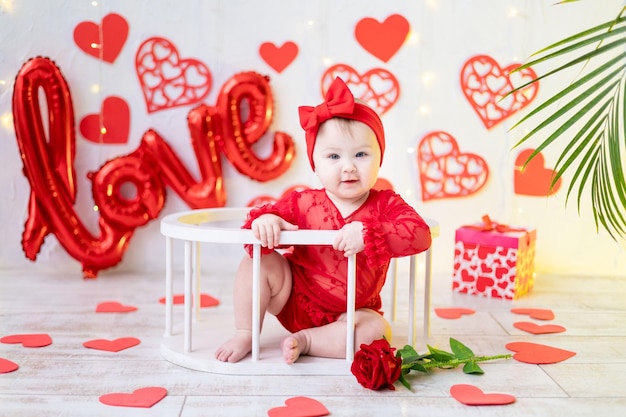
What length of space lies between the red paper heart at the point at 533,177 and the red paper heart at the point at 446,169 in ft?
0.37

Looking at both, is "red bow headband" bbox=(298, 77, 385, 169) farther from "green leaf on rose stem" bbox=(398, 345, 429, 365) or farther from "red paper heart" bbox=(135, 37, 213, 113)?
"red paper heart" bbox=(135, 37, 213, 113)

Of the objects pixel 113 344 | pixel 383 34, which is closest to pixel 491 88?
pixel 383 34

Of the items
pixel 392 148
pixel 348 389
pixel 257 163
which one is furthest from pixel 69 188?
pixel 348 389

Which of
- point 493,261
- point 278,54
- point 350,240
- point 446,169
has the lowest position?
point 493,261

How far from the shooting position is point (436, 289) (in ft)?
7.86

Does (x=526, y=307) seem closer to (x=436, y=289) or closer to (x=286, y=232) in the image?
(x=436, y=289)

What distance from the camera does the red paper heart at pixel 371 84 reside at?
2.58 meters

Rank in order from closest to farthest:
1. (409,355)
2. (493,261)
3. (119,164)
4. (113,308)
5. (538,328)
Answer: (409,355) → (538,328) → (113,308) → (493,261) → (119,164)

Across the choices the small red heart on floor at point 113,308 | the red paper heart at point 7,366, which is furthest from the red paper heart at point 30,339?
Result: the small red heart on floor at point 113,308

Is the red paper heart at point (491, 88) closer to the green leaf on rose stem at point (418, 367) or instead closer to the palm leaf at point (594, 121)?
the palm leaf at point (594, 121)

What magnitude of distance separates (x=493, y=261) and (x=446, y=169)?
45 cm

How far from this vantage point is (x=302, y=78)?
258 centimetres

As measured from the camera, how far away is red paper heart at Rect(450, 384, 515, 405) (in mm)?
1347

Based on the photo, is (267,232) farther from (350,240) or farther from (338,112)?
(338,112)
